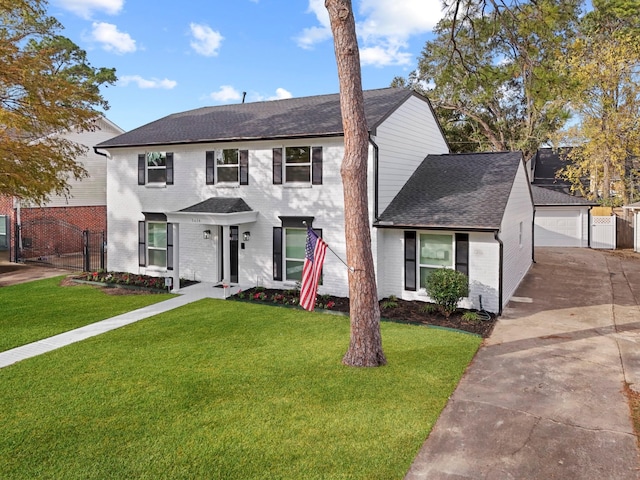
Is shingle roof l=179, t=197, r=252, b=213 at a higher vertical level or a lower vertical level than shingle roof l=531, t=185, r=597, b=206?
lower

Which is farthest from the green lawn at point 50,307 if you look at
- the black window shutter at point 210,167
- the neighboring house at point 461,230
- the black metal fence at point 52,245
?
the neighboring house at point 461,230

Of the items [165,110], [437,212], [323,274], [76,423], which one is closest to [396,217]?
[437,212]

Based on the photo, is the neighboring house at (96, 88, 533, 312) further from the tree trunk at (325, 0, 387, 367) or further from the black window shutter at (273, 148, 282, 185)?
the tree trunk at (325, 0, 387, 367)

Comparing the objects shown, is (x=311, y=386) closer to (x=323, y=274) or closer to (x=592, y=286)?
(x=323, y=274)

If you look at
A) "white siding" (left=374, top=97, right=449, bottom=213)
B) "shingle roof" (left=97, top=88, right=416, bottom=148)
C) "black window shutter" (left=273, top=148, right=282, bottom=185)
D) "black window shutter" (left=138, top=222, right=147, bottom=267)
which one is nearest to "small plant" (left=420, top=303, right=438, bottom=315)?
"white siding" (left=374, top=97, right=449, bottom=213)

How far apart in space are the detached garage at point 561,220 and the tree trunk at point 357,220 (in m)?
19.6

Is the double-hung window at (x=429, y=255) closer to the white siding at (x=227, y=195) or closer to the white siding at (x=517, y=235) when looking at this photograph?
the white siding at (x=517, y=235)

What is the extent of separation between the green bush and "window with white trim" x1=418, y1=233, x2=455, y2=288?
98 centimetres

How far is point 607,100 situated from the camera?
2523 centimetres

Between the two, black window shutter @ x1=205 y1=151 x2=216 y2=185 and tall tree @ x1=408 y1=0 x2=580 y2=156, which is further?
black window shutter @ x1=205 y1=151 x2=216 y2=185

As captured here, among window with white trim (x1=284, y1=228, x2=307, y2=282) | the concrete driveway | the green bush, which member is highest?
window with white trim (x1=284, y1=228, x2=307, y2=282)

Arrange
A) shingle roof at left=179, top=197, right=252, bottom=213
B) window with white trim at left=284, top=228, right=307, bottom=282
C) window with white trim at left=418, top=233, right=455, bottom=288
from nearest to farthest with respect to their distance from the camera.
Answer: window with white trim at left=418, top=233, right=455, bottom=288
shingle roof at left=179, top=197, right=252, bottom=213
window with white trim at left=284, top=228, right=307, bottom=282

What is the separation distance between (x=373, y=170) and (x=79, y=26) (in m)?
15.1

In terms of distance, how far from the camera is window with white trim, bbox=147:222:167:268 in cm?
1591
